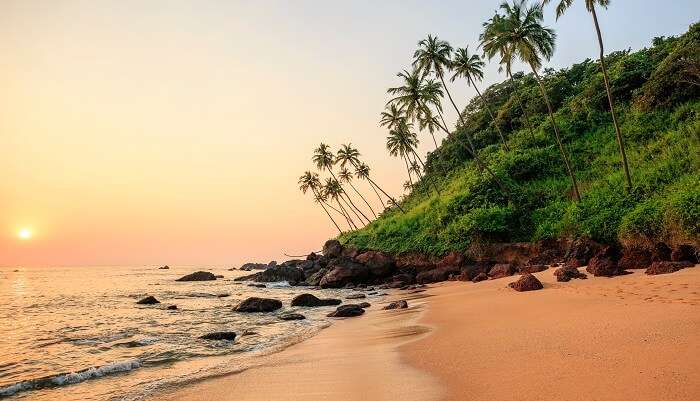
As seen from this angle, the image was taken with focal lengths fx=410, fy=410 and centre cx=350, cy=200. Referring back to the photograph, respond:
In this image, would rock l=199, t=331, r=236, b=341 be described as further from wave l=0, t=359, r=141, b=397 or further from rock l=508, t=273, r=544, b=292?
rock l=508, t=273, r=544, b=292

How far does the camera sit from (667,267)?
13570 mm

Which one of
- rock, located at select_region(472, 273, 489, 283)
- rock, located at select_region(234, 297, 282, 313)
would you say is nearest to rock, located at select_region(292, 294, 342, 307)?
rock, located at select_region(234, 297, 282, 313)

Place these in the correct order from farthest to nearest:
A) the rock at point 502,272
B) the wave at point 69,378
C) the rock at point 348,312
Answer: the rock at point 502,272, the rock at point 348,312, the wave at point 69,378

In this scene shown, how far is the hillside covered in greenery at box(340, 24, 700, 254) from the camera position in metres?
21.9

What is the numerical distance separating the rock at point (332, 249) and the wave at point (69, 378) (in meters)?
38.1

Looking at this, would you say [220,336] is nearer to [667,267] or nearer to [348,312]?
[348,312]

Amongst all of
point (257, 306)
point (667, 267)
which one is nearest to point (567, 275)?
point (667, 267)

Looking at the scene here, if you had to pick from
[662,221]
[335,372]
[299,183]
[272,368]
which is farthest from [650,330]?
[299,183]

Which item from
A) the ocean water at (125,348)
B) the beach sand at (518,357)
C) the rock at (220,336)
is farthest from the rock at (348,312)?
the rock at (220,336)

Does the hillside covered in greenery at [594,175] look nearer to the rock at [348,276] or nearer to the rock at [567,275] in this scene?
the rock at [348,276]

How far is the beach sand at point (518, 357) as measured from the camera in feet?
17.1

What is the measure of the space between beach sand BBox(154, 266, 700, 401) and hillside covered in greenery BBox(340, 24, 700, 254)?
11.2 meters

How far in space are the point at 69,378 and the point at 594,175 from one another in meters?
34.6

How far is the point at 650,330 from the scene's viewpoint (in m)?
7.16
